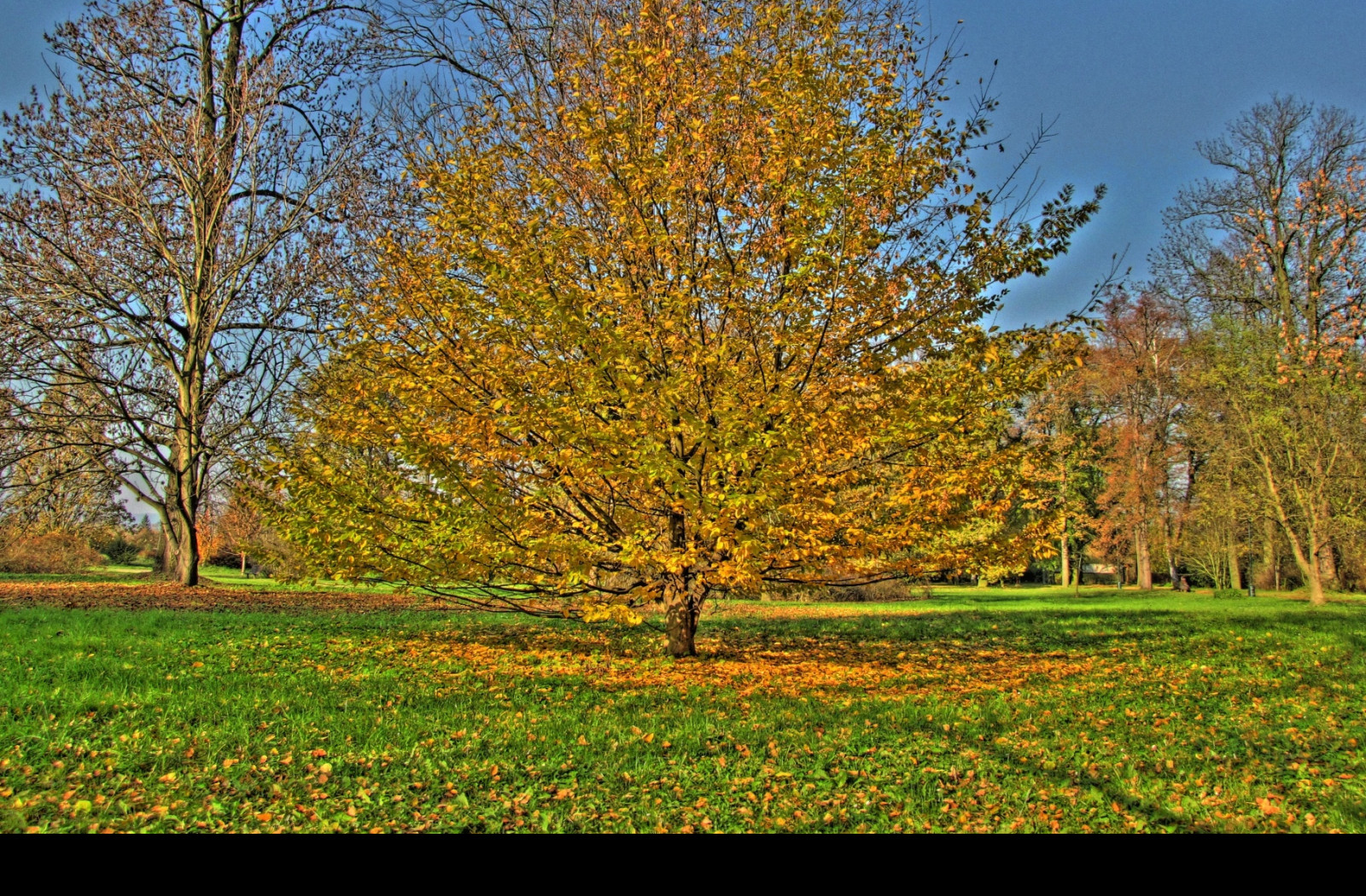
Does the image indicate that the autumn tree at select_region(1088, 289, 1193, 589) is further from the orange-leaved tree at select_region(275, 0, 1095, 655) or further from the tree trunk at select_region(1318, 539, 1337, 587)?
the orange-leaved tree at select_region(275, 0, 1095, 655)

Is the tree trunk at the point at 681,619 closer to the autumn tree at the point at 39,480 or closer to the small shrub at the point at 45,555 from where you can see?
the autumn tree at the point at 39,480

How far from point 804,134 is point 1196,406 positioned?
2994cm

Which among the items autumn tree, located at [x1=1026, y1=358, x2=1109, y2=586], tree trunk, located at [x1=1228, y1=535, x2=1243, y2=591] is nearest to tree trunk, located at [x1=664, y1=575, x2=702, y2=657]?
autumn tree, located at [x1=1026, y1=358, x2=1109, y2=586]

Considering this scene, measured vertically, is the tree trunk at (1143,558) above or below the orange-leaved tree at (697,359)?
below

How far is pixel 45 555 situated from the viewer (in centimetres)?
2458

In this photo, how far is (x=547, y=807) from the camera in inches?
150

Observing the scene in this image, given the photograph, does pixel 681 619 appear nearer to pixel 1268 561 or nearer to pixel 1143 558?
pixel 1143 558

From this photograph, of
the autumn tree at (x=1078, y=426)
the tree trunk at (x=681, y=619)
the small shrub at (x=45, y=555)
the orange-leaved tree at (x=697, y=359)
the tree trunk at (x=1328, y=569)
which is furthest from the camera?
the autumn tree at (x=1078, y=426)

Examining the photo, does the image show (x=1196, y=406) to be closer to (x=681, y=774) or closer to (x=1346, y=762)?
(x=1346, y=762)

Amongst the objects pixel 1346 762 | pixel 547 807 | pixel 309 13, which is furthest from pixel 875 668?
pixel 309 13

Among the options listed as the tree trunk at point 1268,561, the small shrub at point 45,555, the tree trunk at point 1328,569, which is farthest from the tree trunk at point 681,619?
the tree trunk at point 1328,569

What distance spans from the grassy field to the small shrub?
18735 mm

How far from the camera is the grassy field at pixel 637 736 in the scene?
379 cm

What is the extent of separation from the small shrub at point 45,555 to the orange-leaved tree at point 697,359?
75.8 feet
